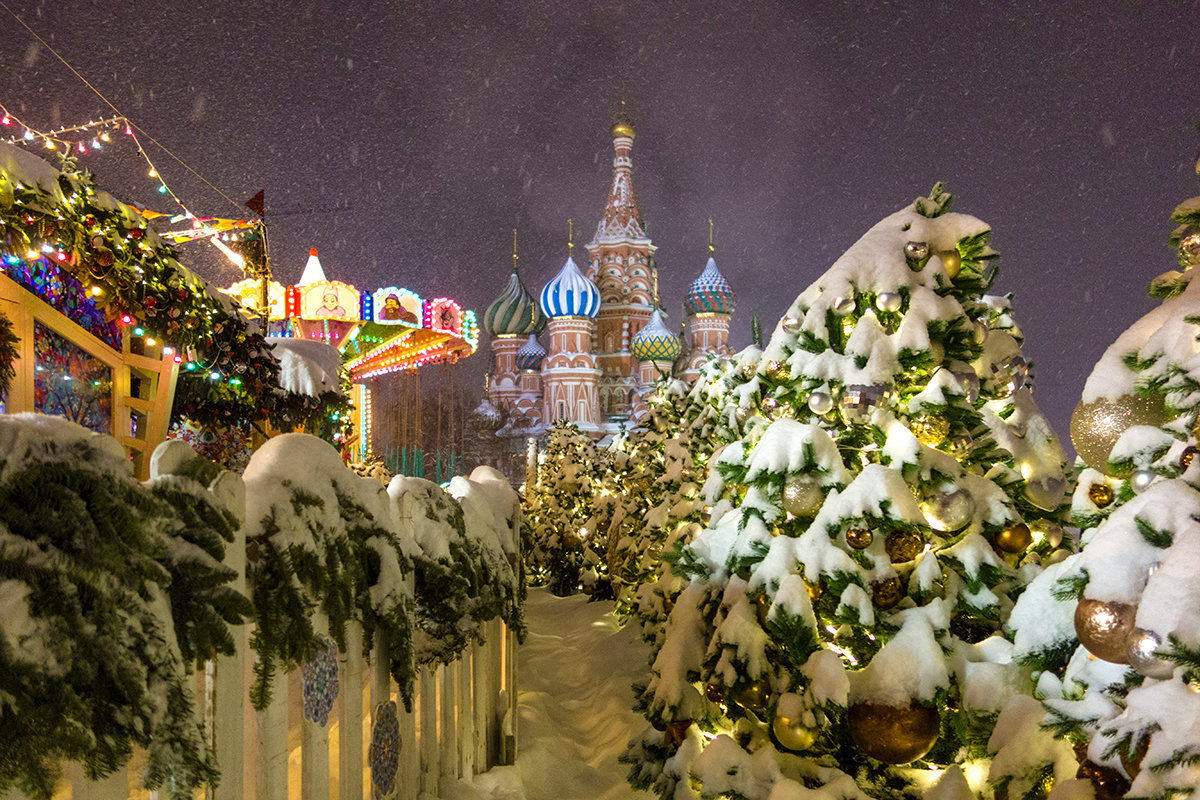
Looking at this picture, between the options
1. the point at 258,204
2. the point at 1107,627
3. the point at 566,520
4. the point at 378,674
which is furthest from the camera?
the point at 566,520

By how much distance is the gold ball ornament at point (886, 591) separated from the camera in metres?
3.14

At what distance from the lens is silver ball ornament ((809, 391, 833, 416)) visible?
3.40m

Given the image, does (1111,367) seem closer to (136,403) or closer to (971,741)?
(971,741)

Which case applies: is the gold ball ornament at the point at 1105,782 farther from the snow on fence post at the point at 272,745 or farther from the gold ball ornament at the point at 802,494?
the snow on fence post at the point at 272,745

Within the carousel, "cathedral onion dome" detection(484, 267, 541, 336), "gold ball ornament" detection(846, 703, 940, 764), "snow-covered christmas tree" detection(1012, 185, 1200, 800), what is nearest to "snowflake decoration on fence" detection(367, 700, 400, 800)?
"gold ball ornament" detection(846, 703, 940, 764)

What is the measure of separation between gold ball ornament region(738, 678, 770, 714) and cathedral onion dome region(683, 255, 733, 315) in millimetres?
40202

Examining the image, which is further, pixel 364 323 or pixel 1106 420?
pixel 364 323

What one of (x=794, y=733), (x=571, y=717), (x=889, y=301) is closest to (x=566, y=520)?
(x=571, y=717)

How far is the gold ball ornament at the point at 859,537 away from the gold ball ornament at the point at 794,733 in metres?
0.78

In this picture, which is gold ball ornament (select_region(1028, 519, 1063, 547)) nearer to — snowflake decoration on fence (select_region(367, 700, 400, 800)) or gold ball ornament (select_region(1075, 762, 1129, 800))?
gold ball ornament (select_region(1075, 762, 1129, 800))

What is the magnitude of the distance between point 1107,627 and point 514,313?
45079 millimetres

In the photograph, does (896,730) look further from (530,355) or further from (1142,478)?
(530,355)

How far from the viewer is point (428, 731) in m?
2.93

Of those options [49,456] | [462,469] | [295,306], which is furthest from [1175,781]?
[462,469]
